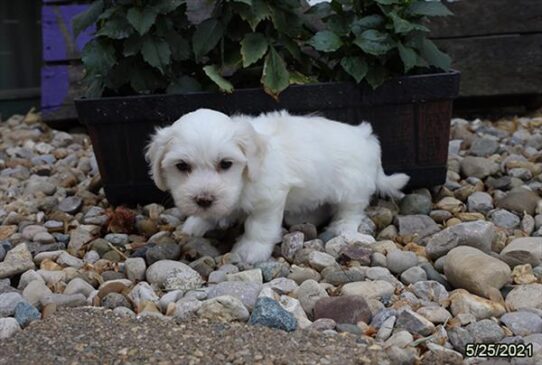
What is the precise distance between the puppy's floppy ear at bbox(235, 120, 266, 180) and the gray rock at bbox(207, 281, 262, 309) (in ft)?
2.04

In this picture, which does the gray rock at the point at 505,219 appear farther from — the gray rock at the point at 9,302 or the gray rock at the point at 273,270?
the gray rock at the point at 9,302

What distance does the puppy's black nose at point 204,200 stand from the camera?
3.09 m

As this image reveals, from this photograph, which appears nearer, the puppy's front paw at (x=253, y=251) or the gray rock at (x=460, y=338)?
the gray rock at (x=460, y=338)

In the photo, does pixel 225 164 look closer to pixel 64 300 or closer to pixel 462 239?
pixel 64 300

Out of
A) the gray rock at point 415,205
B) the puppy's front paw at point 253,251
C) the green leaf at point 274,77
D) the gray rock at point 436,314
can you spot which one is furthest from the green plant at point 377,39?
the gray rock at point 436,314

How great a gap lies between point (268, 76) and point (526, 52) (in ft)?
9.65

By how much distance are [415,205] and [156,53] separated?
164 cm

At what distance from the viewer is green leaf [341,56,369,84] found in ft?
12.6

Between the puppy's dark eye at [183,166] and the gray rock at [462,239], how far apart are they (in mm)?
1153

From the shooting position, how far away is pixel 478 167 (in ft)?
14.6

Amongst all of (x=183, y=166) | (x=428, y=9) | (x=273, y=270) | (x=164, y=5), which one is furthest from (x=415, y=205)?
(x=164, y=5)

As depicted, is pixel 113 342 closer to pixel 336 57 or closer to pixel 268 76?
pixel 268 76

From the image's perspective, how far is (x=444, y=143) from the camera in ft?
13.3

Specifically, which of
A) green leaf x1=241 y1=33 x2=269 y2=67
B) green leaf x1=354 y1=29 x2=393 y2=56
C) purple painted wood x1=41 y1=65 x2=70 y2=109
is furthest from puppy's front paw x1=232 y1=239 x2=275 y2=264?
purple painted wood x1=41 y1=65 x2=70 y2=109
